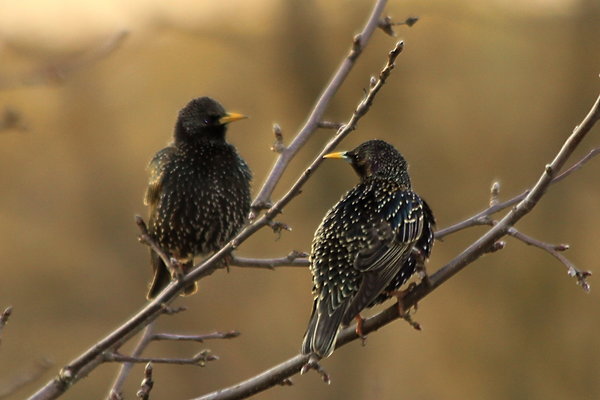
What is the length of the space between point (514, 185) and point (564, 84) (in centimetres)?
160

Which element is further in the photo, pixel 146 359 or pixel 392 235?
pixel 392 235

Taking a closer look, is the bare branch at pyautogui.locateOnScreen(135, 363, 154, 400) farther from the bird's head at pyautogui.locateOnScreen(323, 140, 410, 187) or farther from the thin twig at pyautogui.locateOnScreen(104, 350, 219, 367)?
the bird's head at pyautogui.locateOnScreen(323, 140, 410, 187)

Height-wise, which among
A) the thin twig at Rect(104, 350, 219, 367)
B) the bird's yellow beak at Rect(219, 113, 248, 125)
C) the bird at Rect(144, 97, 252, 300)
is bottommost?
the thin twig at Rect(104, 350, 219, 367)

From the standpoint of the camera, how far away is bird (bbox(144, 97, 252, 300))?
15.3ft

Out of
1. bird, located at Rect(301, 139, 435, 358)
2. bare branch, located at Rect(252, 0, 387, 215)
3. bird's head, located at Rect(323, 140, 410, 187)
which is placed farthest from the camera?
bird's head, located at Rect(323, 140, 410, 187)

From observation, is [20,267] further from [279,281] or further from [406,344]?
[406,344]

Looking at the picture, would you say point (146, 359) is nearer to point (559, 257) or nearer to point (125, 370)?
Answer: point (125, 370)

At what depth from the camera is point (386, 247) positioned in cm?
359

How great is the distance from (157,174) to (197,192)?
251mm

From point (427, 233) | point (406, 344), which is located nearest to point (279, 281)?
point (406, 344)

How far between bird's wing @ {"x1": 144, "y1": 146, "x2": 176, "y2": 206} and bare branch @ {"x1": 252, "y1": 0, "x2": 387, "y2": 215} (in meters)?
1.22

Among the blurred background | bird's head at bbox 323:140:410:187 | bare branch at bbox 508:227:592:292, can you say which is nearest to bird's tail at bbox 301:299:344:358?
bare branch at bbox 508:227:592:292

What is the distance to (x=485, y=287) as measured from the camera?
13.8 meters

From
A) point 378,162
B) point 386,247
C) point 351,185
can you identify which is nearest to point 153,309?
point 386,247
